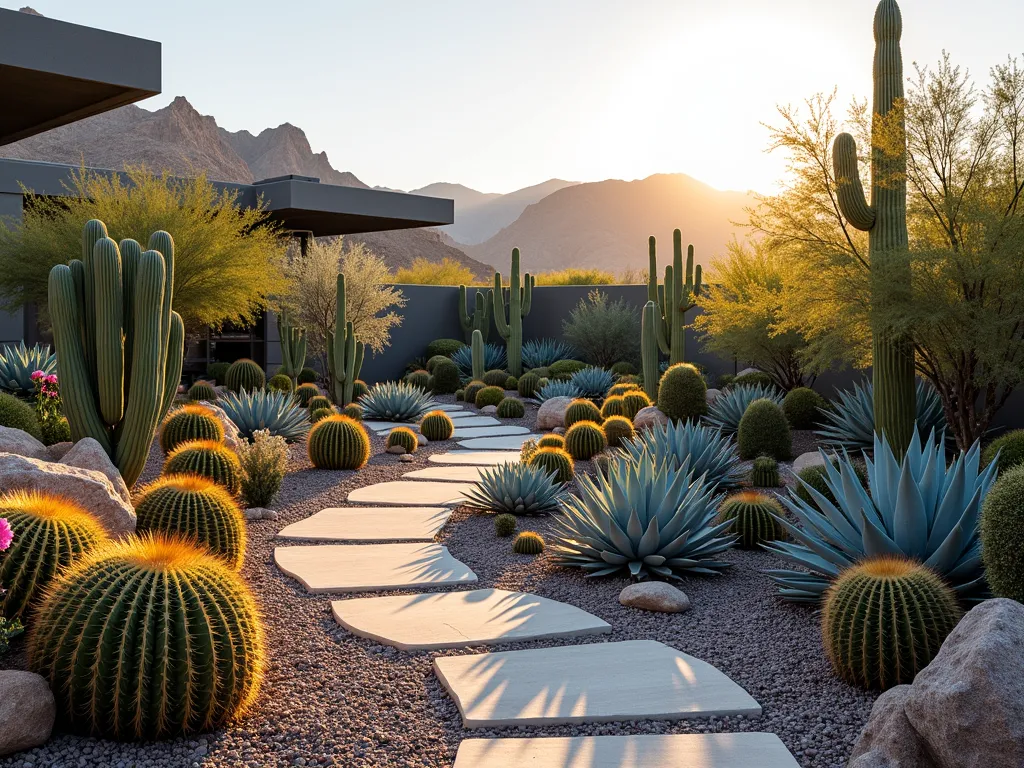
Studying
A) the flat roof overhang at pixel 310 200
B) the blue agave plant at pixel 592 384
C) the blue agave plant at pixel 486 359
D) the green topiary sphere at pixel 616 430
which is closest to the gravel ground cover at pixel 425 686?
the green topiary sphere at pixel 616 430

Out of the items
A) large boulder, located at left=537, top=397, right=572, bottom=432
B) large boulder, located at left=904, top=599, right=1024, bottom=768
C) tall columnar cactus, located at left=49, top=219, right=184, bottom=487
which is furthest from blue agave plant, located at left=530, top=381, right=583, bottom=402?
large boulder, located at left=904, top=599, right=1024, bottom=768

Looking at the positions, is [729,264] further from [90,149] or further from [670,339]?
[90,149]

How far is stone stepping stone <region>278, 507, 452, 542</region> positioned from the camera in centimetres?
728

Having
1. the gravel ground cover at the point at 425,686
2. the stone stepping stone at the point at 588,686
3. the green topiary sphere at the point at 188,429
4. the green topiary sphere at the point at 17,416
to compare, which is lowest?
the gravel ground cover at the point at 425,686

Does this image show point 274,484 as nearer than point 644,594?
No

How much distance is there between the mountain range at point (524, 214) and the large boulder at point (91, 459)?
61.4m

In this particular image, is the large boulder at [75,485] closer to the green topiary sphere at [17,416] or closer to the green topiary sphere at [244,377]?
the green topiary sphere at [17,416]

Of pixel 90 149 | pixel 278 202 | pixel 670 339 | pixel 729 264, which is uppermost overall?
pixel 90 149

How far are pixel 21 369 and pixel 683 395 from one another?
28.4ft

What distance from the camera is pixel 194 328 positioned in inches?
725

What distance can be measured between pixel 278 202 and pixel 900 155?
1450cm

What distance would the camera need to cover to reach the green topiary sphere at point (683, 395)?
40.5ft

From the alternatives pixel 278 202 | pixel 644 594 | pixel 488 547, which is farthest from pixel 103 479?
pixel 278 202

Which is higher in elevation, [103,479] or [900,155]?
[900,155]
